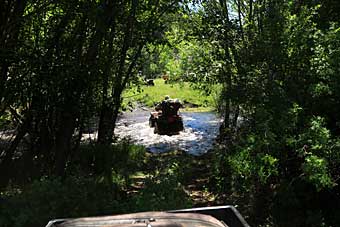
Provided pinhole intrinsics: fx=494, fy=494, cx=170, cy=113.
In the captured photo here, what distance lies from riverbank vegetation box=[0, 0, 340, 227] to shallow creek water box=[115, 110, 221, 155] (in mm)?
5704

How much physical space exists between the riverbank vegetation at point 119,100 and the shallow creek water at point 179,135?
18.7ft

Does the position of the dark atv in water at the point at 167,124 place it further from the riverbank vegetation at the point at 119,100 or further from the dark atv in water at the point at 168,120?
the riverbank vegetation at the point at 119,100

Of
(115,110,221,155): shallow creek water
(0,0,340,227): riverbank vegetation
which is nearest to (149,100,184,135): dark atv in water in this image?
(115,110,221,155): shallow creek water

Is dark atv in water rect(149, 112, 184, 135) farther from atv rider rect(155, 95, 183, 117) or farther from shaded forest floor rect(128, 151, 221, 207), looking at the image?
shaded forest floor rect(128, 151, 221, 207)

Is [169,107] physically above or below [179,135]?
above

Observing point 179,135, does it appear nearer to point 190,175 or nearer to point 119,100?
point 190,175

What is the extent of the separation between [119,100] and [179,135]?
832 centimetres

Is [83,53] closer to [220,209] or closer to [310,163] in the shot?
[310,163]

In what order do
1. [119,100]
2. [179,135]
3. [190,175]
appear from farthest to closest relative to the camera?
[179,135], [190,175], [119,100]

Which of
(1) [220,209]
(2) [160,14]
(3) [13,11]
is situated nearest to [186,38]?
(2) [160,14]

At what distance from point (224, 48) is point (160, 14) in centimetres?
157

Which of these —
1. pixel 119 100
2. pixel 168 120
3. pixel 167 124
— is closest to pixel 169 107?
pixel 168 120

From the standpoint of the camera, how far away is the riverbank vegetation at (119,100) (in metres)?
5.56

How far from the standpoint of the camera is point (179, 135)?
17297 millimetres
